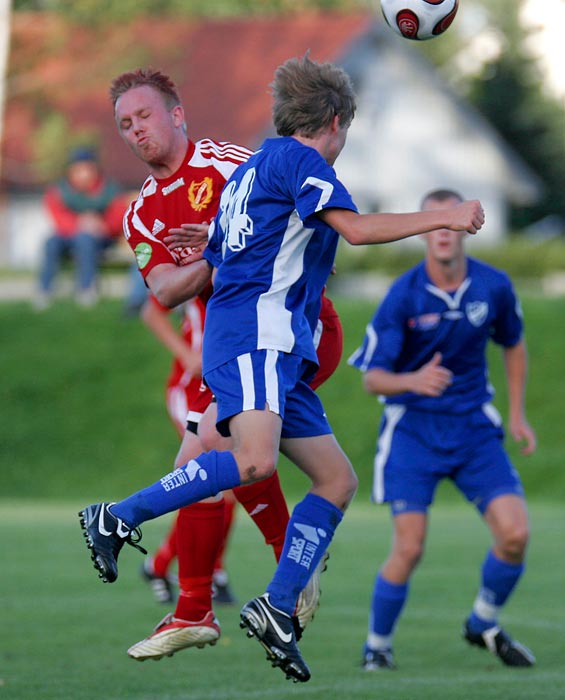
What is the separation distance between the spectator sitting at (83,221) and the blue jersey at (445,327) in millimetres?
11440

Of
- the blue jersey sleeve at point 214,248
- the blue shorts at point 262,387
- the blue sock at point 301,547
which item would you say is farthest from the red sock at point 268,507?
the blue jersey sleeve at point 214,248

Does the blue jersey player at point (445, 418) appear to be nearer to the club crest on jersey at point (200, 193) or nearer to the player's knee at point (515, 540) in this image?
the player's knee at point (515, 540)

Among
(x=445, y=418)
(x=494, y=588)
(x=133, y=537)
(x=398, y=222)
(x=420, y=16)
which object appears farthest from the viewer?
(x=445, y=418)

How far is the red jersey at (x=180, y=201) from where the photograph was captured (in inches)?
252

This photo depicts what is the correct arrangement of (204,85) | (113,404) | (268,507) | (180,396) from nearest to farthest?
(268,507) → (180,396) → (113,404) → (204,85)

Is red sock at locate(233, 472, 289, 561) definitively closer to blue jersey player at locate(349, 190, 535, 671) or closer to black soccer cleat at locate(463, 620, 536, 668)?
blue jersey player at locate(349, 190, 535, 671)

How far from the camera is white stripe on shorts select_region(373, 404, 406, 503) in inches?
309

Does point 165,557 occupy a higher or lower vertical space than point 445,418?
lower

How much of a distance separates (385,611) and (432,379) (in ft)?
3.98

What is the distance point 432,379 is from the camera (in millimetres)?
7441

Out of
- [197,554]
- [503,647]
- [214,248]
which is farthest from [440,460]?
[214,248]

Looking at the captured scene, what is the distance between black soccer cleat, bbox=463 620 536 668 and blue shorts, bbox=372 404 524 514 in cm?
64

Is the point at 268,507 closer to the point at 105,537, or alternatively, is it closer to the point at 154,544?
the point at 105,537

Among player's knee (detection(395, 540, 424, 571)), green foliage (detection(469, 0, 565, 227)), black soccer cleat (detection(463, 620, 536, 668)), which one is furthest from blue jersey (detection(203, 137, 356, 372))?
green foliage (detection(469, 0, 565, 227))
